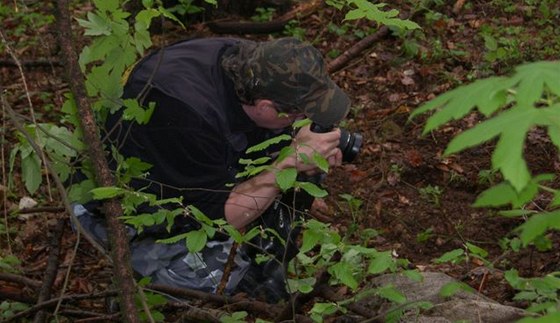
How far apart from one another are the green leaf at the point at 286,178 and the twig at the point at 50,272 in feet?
4.41

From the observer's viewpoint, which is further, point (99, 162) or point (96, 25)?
point (96, 25)

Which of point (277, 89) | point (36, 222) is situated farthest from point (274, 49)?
point (36, 222)

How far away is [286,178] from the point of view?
2.46 metres

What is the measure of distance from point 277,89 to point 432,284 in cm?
105

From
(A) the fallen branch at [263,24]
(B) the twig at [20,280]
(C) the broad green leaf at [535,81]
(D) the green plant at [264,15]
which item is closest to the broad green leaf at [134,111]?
(B) the twig at [20,280]

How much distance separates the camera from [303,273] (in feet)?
13.1

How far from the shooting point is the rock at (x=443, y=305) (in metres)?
2.80

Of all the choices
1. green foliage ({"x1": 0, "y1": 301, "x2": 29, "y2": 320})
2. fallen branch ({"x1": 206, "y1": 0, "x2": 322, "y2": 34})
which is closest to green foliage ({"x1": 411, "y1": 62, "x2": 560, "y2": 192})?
green foliage ({"x1": 0, "y1": 301, "x2": 29, "y2": 320})

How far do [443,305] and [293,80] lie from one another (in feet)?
3.75

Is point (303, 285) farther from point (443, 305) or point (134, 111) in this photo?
point (134, 111)

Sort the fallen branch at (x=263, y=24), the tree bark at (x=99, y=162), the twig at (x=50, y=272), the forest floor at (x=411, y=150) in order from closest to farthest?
the tree bark at (x=99, y=162), the twig at (x=50, y=272), the forest floor at (x=411, y=150), the fallen branch at (x=263, y=24)

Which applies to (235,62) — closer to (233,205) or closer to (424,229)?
(233,205)

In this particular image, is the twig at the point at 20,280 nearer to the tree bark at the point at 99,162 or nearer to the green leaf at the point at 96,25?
the tree bark at the point at 99,162

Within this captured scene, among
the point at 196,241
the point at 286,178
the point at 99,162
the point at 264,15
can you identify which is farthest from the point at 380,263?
the point at 264,15
